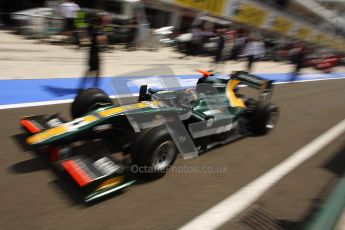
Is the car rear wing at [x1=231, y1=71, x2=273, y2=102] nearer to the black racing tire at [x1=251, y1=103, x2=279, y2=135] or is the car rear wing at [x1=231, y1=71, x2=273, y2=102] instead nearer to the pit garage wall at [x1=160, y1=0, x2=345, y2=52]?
the black racing tire at [x1=251, y1=103, x2=279, y2=135]

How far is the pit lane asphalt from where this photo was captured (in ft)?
10.4

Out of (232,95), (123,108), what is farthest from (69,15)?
(123,108)

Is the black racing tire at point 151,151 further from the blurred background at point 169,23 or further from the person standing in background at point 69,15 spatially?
the person standing in background at point 69,15

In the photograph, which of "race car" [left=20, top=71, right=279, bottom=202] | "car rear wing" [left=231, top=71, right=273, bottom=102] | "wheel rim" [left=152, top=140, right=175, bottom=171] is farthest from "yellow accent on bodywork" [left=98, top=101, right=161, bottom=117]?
"car rear wing" [left=231, top=71, right=273, bottom=102]

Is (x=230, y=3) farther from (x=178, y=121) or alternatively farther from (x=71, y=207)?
(x=71, y=207)

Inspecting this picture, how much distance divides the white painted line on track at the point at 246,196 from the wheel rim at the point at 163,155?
0.76 metres

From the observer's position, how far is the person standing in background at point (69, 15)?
11.1 m

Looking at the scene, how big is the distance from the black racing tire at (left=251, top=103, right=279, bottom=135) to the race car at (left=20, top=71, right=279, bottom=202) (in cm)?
29

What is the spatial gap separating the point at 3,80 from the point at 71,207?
476 cm

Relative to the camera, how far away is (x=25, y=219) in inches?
120

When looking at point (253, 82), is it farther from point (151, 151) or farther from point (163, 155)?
point (151, 151)

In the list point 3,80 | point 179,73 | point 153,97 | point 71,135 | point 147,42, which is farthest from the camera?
point 147,42

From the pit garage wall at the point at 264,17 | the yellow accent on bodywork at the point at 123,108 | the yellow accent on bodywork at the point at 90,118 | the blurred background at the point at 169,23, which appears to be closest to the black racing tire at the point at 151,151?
the yellow accent on bodywork at the point at 123,108

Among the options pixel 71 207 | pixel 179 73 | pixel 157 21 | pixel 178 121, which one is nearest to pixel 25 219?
pixel 71 207
